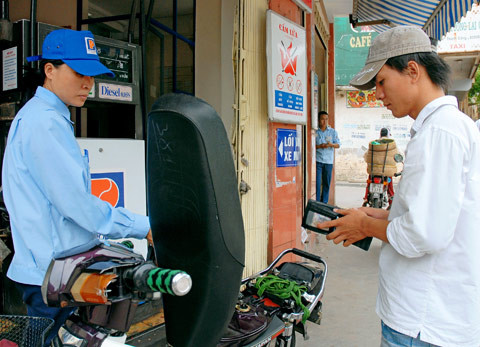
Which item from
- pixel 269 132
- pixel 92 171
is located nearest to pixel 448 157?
pixel 92 171

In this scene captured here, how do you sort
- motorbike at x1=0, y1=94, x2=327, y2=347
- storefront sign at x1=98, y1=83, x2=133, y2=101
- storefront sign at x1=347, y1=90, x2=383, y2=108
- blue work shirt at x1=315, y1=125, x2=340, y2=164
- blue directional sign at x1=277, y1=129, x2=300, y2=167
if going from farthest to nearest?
1. storefront sign at x1=347, y1=90, x2=383, y2=108
2. blue work shirt at x1=315, y1=125, x2=340, y2=164
3. blue directional sign at x1=277, y1=129, x2=300, y2=167
4. storefront sign at x1=98, y1=83, x2=133, y2=101
5. motorbike at x1=0, y1=94, x2=327, y2=347

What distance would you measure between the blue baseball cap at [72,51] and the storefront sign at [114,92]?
82 centimetres

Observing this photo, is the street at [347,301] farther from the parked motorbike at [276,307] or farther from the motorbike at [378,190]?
the motorbike at [378,190]

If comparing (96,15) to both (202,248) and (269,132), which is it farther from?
(202,248)

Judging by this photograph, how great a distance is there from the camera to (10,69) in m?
2.08

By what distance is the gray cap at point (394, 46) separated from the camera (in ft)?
4.55

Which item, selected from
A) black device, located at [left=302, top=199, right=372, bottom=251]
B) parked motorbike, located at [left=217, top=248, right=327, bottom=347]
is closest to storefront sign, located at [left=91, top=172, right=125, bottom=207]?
parked motorbike, located at [left=217, top=248, right=327, bottom=347]

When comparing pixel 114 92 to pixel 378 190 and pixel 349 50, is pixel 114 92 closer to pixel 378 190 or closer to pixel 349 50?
pixel 378 190

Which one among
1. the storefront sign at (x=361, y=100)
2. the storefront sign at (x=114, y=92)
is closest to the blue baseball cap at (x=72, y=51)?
the storefront sign at (x=114, y=92)

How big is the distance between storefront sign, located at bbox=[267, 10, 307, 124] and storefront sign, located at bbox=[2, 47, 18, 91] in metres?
2.21

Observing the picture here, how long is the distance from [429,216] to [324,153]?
256 inches

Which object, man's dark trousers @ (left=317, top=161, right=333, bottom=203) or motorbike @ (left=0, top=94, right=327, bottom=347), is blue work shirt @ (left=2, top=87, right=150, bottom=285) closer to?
motorbike @ (left=0, top=94, right=327, bottom=347)

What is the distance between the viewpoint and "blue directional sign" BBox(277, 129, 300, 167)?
4.17 metres

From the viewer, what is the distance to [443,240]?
1.24 m
